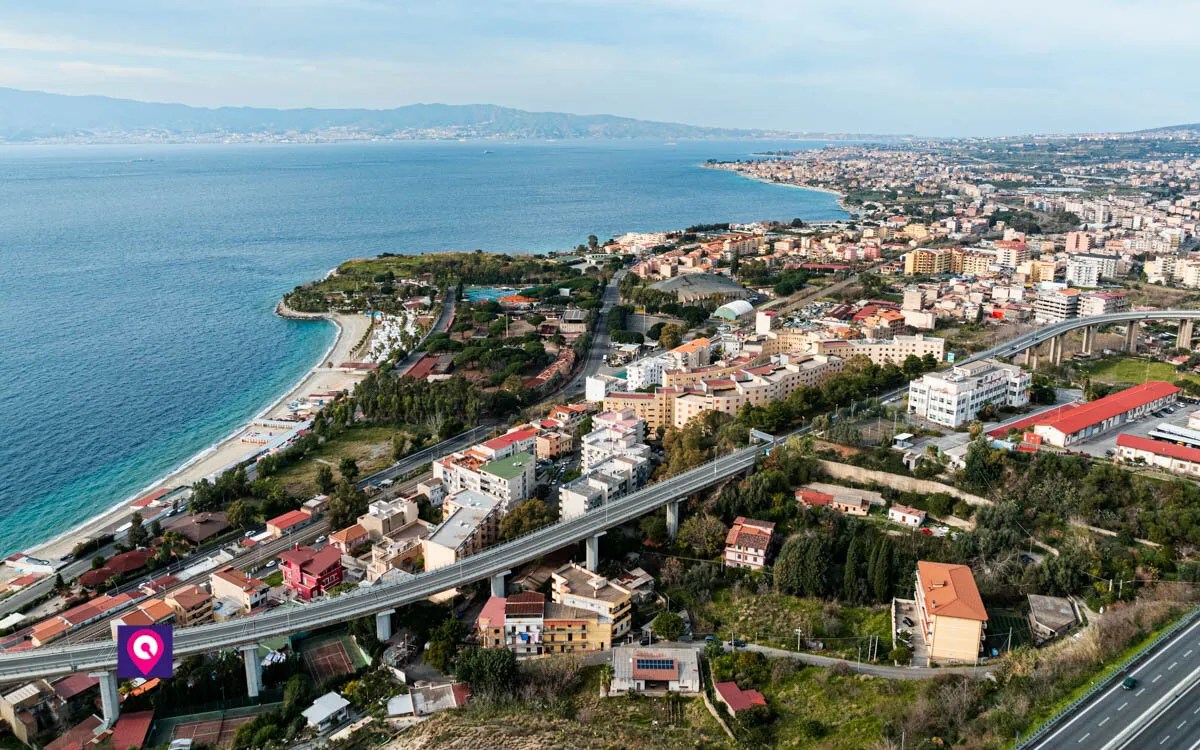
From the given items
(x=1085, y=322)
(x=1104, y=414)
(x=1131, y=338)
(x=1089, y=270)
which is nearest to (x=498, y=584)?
(x=1104, y=414)

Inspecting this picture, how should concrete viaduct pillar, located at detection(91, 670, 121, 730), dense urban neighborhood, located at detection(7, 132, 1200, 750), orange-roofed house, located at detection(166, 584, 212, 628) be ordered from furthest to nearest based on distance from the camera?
orange-roofed house, located at detection(166, 584, 212, 628) < concrete viaduct pillar, located at detection(91, 670, 121, 730) < dense urban neighborhood, located at detection(7, 132, 1200, 750)

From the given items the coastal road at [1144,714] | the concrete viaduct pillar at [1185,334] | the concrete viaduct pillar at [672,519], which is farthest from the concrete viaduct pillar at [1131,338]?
the coastal road at [1144,714]

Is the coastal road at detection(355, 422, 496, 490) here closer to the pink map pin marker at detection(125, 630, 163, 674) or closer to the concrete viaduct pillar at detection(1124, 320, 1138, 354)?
the pink map pin marker at detection(125, 630, 163, 674)

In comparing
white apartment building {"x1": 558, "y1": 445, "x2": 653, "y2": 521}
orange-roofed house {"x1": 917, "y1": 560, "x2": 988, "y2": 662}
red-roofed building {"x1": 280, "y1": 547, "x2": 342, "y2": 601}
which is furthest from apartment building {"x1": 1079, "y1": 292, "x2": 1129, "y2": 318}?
red-roofed building {"x1": 280, "y1": 547, "x2": 342, "y2": 601}

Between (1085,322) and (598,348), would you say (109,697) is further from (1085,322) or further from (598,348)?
(1085,322)

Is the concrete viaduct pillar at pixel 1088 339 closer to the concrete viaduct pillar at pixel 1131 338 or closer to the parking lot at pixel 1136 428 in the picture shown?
the concrete viaduct pillar at pixel 1131 338

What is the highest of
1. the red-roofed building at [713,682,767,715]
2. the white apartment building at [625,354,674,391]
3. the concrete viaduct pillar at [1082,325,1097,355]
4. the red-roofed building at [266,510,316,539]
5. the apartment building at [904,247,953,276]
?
the apartment building at [904,247,953,276]
